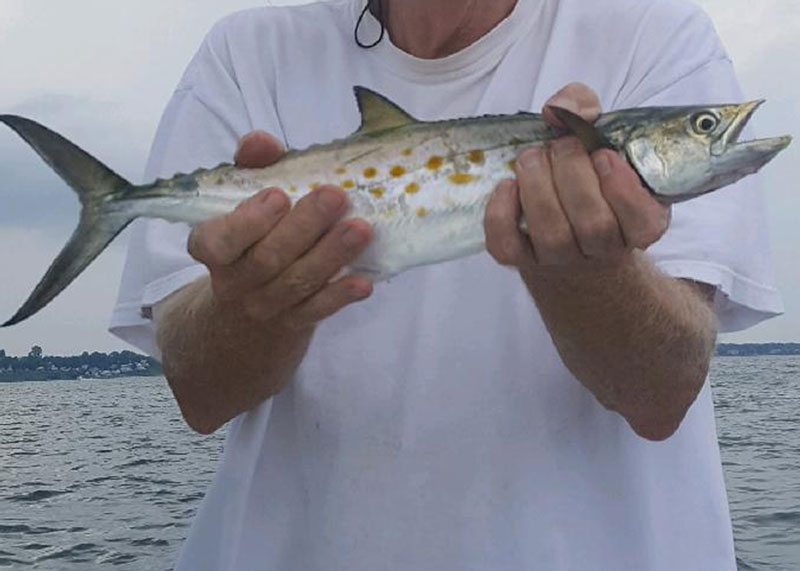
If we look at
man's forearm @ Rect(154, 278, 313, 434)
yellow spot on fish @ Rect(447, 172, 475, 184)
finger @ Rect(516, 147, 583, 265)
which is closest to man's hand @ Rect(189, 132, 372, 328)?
man's forearm @ Rect(154, 278, 313, 434)

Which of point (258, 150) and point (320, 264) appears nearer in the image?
point (320, 264)

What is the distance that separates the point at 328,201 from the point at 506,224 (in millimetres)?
386

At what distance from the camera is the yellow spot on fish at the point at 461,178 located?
9.00 ft

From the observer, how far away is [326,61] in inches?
134

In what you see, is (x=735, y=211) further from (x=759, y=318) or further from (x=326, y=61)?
(x=326, y=61)

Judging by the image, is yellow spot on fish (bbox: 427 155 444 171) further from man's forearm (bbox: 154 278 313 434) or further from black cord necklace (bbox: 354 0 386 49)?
black cord necklace (bbox: 354 0 386 49)

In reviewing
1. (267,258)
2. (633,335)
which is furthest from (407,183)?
(633,335)

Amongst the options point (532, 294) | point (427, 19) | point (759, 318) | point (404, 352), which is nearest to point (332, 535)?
point (404, 352)

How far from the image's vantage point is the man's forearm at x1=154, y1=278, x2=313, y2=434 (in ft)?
9.41

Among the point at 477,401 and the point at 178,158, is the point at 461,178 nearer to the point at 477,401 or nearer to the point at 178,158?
the point at 477,401

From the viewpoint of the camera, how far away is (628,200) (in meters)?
2.36

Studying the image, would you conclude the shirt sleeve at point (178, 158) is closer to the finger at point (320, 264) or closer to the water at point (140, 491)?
the finger at point (320, 264)

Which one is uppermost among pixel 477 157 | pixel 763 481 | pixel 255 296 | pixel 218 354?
pixel 477 157

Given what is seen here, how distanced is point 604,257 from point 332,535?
1034 mm
